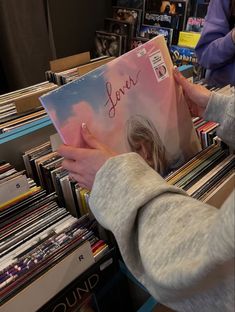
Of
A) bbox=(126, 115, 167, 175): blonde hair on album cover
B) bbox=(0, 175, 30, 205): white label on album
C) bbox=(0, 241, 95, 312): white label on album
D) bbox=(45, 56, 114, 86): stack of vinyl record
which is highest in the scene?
bbox=(126, 115, 167, 175): blonde hair on album cover

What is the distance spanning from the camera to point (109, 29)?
8.30 ft

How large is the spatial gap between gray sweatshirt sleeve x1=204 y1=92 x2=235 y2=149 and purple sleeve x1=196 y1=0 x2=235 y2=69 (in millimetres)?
611

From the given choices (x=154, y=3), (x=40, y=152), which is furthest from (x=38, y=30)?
(x=40, y=152)

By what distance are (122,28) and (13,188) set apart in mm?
1964

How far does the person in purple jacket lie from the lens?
131 centimetres

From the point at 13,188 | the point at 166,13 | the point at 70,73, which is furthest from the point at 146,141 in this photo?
the point at 166,13

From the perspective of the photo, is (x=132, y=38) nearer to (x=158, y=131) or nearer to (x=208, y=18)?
(x=208, y=18)

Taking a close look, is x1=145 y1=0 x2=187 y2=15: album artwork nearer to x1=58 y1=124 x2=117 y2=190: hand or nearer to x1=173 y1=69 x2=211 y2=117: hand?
x1=173 y1=69 x2=211 y2=117: hand

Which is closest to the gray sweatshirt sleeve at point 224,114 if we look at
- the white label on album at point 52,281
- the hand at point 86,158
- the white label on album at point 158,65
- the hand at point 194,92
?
the hand at point 194,92

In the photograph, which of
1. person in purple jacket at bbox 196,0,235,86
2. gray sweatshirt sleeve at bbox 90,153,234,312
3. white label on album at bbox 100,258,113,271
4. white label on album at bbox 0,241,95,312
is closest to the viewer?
gray sweatshirt sleeve at bbox 90,153,234,312

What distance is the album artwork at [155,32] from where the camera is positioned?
7.04 feet

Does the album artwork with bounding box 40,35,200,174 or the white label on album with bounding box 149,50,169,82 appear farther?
the white label on album with bounding box 149,50,169,82

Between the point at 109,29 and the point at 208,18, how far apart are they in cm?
129

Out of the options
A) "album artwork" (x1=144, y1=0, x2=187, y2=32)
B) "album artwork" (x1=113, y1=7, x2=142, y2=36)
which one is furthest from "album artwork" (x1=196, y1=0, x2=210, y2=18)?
"album artwork" (x1=113, y1=7, x2=142, y2=36)
